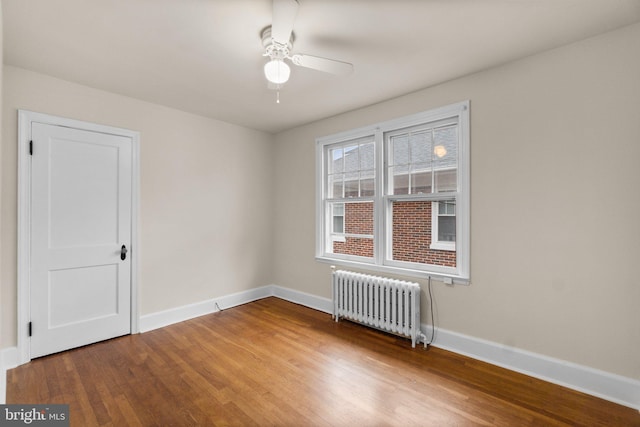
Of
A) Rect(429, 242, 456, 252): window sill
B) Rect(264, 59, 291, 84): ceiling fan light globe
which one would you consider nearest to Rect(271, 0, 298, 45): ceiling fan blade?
Rect(264, 59, 291, 84): ceiling fan light globe

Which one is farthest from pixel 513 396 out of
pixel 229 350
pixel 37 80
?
pixel 37 80

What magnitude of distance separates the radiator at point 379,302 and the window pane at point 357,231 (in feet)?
1.41

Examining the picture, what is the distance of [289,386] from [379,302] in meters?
→ 1.37

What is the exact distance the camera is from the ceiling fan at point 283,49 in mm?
1734

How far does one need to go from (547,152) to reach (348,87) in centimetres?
188

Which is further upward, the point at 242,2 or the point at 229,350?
the point at 242,2

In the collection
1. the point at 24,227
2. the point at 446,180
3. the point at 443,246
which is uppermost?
the point at 446,180

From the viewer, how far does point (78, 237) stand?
2.94 m

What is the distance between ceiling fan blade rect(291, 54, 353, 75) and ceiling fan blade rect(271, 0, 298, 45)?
14 cm

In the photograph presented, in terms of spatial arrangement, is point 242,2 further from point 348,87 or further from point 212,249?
point 212,249

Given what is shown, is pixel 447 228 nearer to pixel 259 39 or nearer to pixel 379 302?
pixel 379 302

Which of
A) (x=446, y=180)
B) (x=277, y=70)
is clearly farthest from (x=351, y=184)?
(x=277, y=70)

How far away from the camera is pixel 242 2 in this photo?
1.80 meters

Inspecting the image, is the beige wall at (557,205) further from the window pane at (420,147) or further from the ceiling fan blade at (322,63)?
the ceiling fan blade at (322,63)
